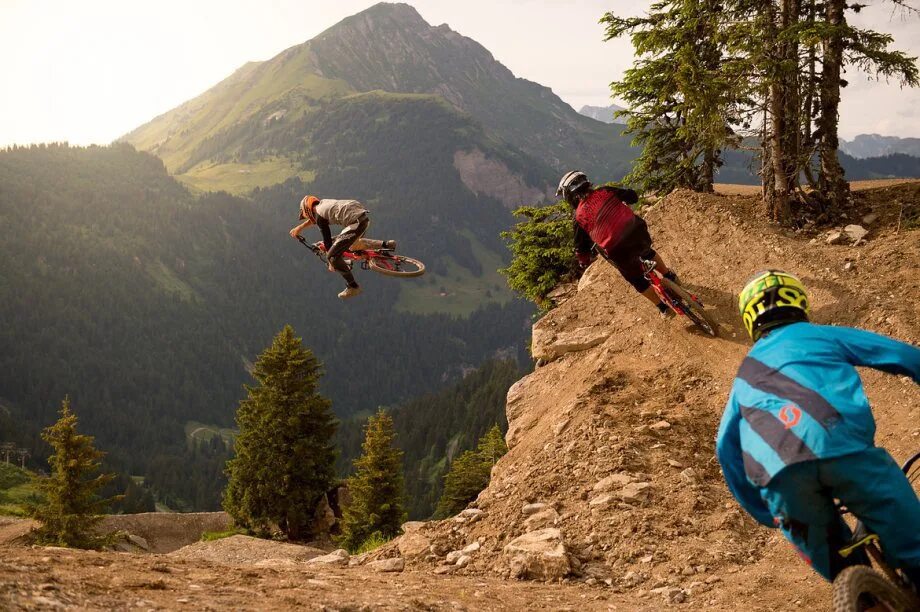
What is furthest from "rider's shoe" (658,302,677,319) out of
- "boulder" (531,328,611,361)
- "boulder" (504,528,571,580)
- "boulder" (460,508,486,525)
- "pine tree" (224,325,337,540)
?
"pine tree" (224,325,337,540)

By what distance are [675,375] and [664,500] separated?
3784 millimetres

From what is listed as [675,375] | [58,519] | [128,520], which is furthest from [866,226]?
[128,520]

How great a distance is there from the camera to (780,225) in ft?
53.4

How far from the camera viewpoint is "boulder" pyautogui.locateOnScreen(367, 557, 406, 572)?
820 cm

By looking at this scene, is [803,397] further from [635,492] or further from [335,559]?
[335,559]

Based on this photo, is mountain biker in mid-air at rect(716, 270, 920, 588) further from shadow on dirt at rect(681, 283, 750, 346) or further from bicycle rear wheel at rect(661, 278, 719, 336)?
shadow on dirt at rect(681, 283, 750, 346)

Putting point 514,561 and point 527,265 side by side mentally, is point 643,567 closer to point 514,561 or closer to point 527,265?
point 514,561

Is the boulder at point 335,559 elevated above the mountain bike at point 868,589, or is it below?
below

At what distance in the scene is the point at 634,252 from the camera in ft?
38.6

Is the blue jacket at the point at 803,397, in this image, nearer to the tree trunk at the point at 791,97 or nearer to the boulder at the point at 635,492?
the boulder at the point at 635,492

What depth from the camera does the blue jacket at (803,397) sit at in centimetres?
346

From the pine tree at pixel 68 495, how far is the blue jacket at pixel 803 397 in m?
35.8

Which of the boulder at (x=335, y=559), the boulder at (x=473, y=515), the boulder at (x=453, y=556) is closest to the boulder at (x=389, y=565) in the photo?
the boulder at (x=453, y=556)

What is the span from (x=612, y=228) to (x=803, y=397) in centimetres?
841
